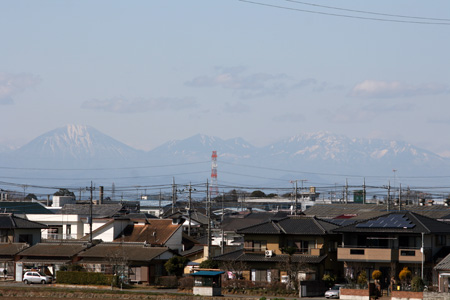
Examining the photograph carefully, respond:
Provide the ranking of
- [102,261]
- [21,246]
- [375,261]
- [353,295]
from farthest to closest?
[21,246] → [102,261] → [375,261] → [353,295]

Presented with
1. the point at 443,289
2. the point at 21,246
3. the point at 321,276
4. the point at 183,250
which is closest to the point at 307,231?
the point at 321,276

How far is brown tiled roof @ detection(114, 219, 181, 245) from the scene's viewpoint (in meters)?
63.8

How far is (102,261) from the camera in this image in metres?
56.5

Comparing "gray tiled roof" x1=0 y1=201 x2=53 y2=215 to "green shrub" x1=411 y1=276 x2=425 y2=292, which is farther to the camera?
"gray tiled roof" x1=0 y1=201 x2=53 y2=215

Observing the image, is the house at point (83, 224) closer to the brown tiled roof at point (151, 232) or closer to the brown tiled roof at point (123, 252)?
the brown tiled roof at point (151, 232)

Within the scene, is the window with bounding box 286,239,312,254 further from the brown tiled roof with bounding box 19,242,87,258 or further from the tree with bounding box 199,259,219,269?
the brown tiled roof with bounding box 19,242,87,258

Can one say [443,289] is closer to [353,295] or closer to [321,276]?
[353,295]

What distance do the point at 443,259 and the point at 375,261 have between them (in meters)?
4.79

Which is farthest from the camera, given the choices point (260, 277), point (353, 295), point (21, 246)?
point (21, 246)

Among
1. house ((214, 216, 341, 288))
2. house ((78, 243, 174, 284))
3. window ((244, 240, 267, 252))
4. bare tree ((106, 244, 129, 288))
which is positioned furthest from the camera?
house ((78, 243, 174, 284))

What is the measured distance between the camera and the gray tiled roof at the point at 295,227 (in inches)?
2090

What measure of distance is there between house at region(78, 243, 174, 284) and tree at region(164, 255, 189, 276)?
1306 millimetres

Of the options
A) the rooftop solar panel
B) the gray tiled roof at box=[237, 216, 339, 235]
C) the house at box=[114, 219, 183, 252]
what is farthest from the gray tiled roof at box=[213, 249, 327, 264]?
the house at box=[114, 219, 183, 252]

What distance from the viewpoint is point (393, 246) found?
49.9m
